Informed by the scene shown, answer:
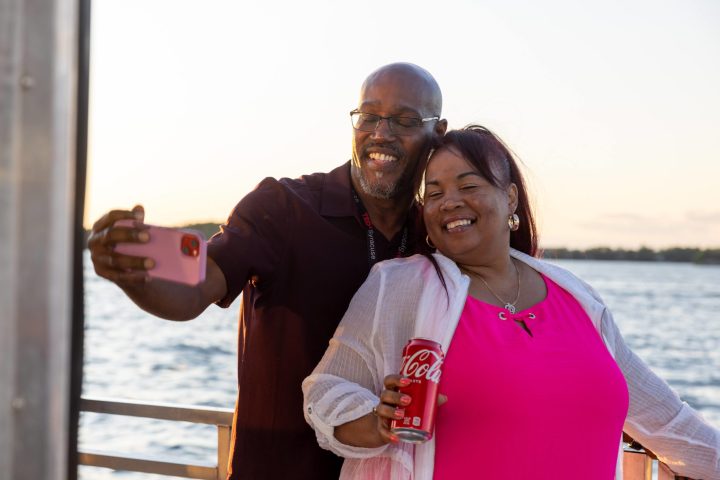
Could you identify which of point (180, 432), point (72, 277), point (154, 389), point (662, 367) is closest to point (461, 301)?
point (72, 277)

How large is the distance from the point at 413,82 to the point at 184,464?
4.47 ft

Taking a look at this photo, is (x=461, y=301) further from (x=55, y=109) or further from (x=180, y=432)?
(x=180, y=432)

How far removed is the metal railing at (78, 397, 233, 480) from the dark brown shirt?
39cm

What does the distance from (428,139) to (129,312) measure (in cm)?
2794

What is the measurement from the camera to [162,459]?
2.82m

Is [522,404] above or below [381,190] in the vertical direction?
below

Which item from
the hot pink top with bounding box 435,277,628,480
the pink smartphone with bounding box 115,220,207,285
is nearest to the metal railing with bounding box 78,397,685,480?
the hot pink top with bounding box 435,277,628,480

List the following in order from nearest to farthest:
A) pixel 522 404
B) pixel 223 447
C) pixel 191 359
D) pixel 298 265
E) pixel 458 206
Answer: pixel 522 404
pixel 458 206
pixel 298 265
pixel 223 447
pixel 191 359

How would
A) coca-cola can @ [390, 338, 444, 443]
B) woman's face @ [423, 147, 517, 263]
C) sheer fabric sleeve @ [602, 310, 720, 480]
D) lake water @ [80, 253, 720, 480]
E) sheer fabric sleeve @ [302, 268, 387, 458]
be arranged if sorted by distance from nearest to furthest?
coca-cola can @ [390, 338, 444, 443] < sheer fabric sleeve @ [302, 268, 387, 458] < woman's face @ [423, 147, 517, 263] < sheer fabric sleeve @ [602, 310, 720, 480] < lake water @ [80, 253, 720, 480]

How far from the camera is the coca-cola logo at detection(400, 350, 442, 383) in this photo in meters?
1.65

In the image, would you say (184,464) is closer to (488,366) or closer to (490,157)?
(488,366)

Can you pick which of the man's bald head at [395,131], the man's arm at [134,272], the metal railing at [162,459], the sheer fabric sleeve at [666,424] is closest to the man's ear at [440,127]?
the man's bald head at [395,131]

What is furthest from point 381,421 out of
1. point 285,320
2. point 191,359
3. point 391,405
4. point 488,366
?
point 191,359

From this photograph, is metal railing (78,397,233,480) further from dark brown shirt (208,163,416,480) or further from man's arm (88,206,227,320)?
man's arm (88,206,227,320)
